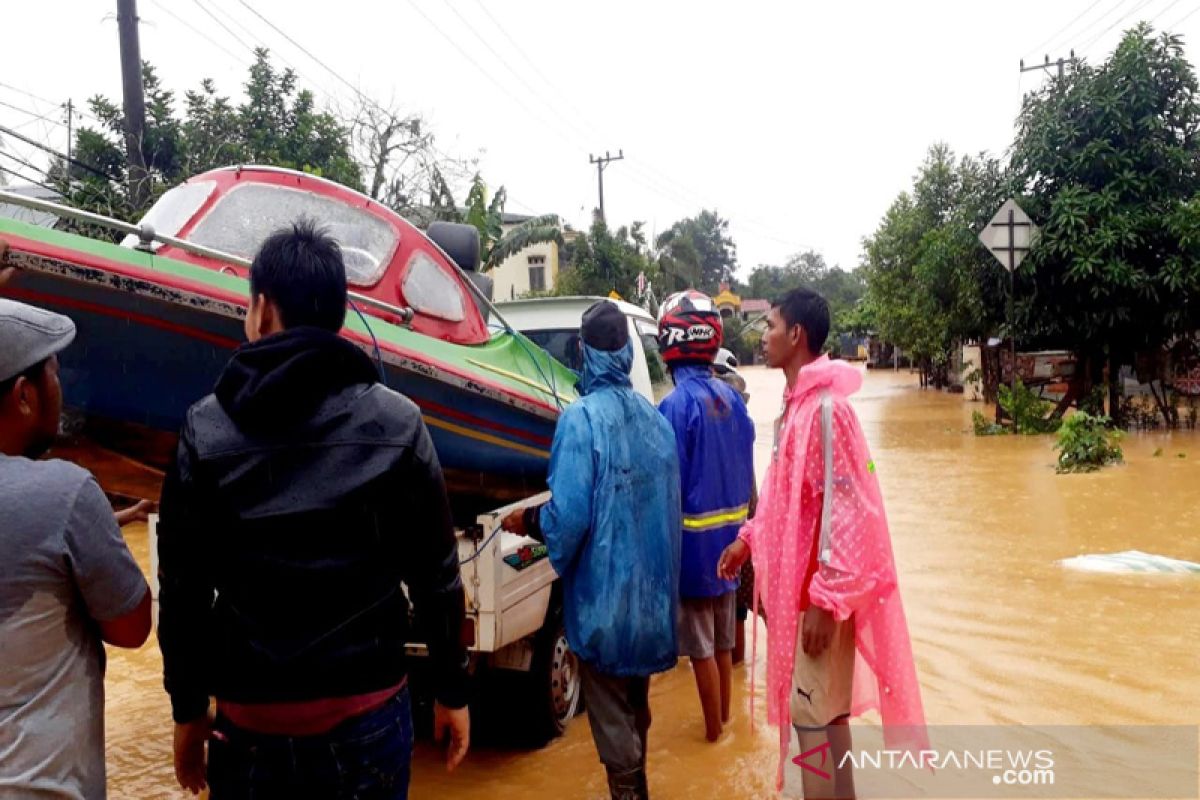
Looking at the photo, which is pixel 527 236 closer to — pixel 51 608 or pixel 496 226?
pixel 496 226

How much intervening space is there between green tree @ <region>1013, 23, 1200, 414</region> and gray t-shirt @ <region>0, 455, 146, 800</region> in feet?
47.2

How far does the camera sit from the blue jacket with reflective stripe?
4.02 m

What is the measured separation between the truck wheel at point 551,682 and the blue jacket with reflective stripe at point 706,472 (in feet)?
2.06

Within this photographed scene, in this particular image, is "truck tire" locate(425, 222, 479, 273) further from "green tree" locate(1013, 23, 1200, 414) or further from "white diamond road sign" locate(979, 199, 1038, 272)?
"green tree" locate(1013, 23, 1200, 414)

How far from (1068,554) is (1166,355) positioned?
1004 cm

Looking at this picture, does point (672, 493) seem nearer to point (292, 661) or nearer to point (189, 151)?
point (292, 661)

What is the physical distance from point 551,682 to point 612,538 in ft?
4.35

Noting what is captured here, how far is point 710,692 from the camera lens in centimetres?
412

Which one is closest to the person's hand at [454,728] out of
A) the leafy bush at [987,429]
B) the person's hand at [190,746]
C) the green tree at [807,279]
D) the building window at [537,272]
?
the person's hand at [190,746]

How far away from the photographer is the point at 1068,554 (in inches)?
283

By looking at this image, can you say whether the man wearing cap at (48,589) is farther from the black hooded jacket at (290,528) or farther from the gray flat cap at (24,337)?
the black hooded jacket at (290,528)

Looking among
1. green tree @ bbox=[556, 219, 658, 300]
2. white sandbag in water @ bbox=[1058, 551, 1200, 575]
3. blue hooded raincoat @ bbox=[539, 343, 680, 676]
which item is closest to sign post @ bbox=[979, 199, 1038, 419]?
white sandbag in water @ bbox=[1058, 551, 1200, 575]

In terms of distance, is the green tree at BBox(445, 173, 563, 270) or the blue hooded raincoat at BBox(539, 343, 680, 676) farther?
the green tree at BBox(445, 173, 563, 270)

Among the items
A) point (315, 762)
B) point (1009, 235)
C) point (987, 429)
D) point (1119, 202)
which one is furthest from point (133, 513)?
point (1119, 202)
